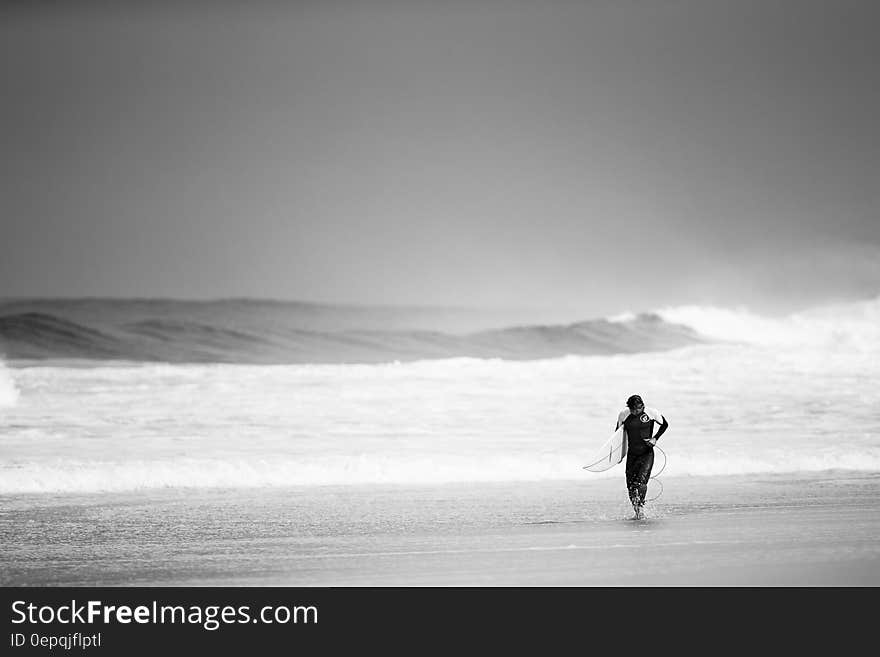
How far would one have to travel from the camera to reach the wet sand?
655 cm

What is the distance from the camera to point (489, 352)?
27422 millimetres

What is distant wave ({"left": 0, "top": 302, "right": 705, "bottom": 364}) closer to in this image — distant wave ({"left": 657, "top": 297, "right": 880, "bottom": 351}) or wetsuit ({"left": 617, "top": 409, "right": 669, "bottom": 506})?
distant wave ({"left": 657, "top": 297, "right": 880, "bottom": 351})

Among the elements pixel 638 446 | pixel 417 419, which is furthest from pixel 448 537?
pixel 417 419

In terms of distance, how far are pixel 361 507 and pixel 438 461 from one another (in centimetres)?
281

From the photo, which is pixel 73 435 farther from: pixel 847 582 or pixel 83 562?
pixel 847 582

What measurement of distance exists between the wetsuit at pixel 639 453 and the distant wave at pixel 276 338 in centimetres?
→ 1732

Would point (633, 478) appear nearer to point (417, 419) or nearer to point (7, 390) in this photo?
point (417, 419)

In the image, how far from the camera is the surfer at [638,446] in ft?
30.2

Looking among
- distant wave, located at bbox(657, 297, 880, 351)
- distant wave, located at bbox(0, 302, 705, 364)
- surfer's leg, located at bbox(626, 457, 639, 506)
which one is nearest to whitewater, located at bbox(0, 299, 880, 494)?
distant wave, located at bbox(0, 302, 705, 364)

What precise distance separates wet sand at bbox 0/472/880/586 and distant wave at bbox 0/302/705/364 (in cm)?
1550

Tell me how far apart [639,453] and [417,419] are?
681 cm

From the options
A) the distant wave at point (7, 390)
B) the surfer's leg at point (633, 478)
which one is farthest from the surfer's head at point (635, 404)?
the distant wave at point (7, 390)
